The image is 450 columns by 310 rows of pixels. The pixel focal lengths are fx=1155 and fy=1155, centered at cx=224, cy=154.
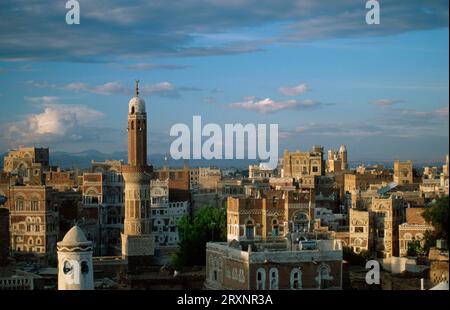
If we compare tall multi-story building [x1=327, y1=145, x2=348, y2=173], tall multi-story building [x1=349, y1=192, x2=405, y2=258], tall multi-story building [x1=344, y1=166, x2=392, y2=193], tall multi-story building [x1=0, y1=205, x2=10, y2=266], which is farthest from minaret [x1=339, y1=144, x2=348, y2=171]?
tall multi-story building [x1=0, y1=205, x2=10, y2=266]

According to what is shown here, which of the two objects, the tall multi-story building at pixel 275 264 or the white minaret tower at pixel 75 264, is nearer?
the white minaret tower at pixel 75 264

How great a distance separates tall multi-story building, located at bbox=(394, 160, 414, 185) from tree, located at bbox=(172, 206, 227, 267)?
467 inches

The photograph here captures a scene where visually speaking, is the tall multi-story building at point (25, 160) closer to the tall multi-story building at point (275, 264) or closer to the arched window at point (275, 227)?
the arched window at point (275, 227)

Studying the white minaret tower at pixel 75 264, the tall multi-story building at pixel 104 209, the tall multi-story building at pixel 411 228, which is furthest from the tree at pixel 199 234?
the white minaret tower at pixel 75 264

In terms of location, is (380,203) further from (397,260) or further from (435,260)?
(435,260)

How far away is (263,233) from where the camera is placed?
37500 mm

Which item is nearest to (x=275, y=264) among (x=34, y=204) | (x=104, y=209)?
(x=34, y=204)

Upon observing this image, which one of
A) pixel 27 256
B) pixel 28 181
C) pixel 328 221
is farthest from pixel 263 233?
pixel 28 181

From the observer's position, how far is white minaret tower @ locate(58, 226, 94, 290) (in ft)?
78.2

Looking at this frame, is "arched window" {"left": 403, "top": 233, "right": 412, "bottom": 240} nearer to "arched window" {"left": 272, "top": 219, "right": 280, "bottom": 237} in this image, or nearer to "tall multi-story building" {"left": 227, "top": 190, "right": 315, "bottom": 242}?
"tall multi-story building" {"left": 227, "top": 190, "right": 315, "bottom": 242}

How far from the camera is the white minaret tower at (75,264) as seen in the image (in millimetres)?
23828

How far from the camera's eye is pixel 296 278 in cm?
2641

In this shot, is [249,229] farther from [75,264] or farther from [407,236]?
[75,264]

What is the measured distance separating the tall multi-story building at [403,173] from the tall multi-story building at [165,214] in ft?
33.7
